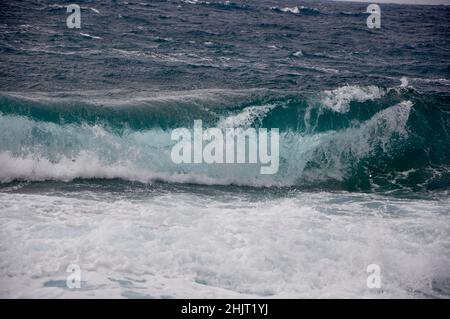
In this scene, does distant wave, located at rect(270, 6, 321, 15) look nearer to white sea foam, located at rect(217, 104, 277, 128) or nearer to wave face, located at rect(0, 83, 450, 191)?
wave face, located at rect(0, 83, 450, 191)

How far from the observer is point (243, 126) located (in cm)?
962

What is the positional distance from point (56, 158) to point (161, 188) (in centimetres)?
217

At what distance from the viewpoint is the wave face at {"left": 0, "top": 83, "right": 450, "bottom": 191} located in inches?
337

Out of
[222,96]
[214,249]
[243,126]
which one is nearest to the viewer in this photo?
[214,249]

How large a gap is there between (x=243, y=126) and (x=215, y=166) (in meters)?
1.27

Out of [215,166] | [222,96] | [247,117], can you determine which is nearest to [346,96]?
[247,117]

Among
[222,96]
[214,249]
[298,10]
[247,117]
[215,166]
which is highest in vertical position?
[298,10]

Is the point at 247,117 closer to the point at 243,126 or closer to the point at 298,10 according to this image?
the point at 243,126

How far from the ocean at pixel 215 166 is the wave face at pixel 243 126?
3cm

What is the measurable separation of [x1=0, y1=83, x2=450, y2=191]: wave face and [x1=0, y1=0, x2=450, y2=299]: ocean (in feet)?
0.11

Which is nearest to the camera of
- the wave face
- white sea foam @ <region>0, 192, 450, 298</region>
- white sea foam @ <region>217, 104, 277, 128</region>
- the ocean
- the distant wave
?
white sea foam @ <region>0, 192, 450, 298</region>

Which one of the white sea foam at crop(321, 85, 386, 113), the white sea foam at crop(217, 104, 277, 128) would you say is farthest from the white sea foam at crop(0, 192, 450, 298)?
the white sea foam at crop(321, 85, 386, 113)

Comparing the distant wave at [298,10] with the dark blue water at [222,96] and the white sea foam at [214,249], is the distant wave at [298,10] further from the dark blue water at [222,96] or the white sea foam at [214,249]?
the white sea foam at [214,249]
